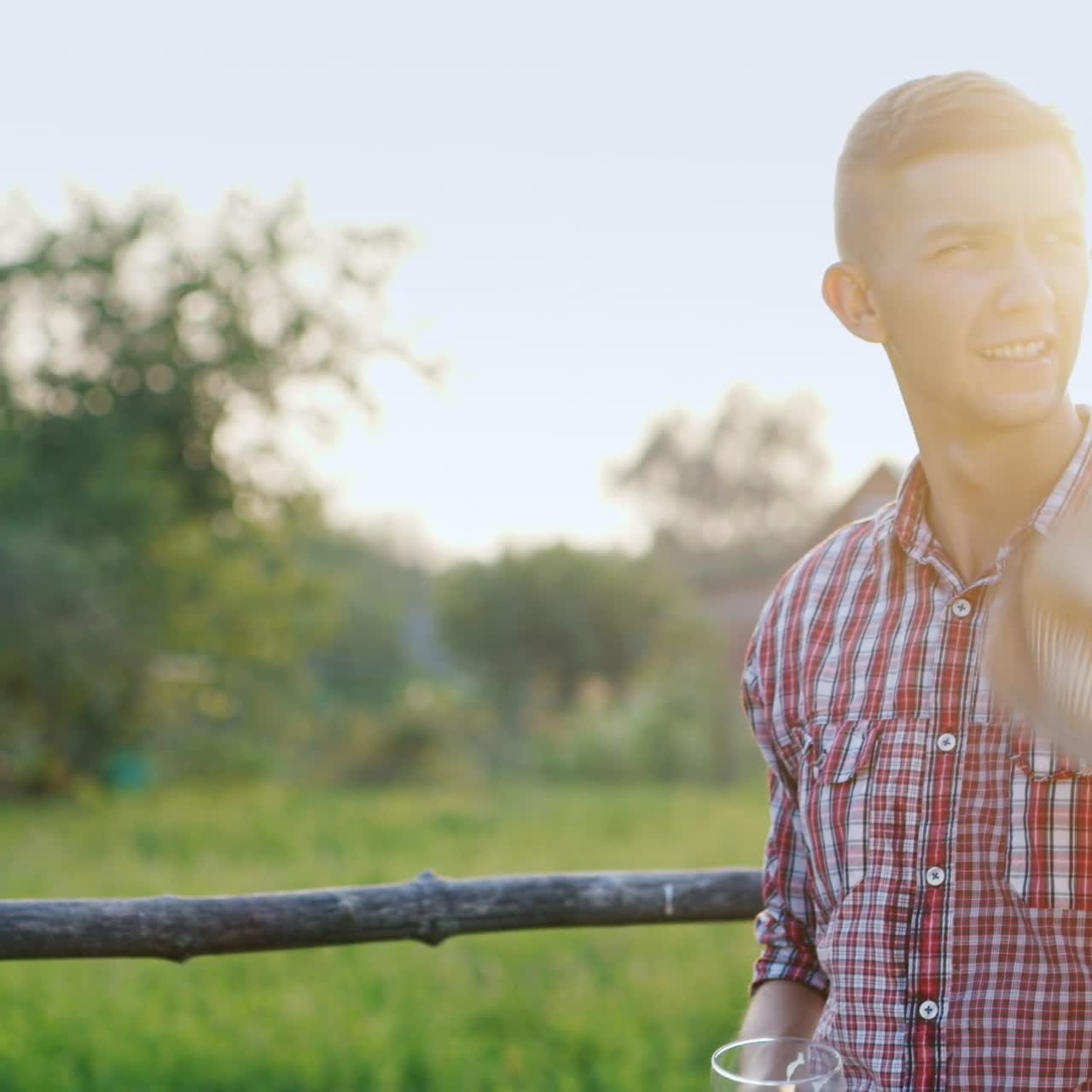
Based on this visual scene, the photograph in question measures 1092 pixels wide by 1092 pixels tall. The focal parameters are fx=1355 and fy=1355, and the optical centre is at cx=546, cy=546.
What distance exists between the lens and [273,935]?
2.22 metres

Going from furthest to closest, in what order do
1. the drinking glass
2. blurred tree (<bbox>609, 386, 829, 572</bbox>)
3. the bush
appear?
blurred tree (<bbox>609, 386, 829, 572</bbox>)
the bush
the drinking glass

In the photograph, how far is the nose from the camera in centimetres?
131

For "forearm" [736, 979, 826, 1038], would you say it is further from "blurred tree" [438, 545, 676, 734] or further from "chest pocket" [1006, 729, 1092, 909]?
"blurred tree" [438, 545, 676, 734]

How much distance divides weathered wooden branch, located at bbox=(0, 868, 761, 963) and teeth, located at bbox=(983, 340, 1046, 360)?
1.41 m

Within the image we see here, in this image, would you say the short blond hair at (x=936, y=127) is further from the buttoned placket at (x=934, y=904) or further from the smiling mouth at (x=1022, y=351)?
the buttoned placket at (x=934, y=904)

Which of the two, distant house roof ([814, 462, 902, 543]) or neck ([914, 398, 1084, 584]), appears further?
distant house roof ([814, 462, 902, 543])

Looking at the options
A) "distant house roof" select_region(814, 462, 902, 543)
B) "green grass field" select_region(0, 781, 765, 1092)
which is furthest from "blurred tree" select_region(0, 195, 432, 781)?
"distant house roof" select_region(814, 462, 902, 543)

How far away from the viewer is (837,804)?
1.51m

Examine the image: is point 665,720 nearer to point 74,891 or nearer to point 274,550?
point 274,550

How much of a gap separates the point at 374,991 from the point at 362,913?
14.5 feet

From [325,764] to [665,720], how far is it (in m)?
4.79

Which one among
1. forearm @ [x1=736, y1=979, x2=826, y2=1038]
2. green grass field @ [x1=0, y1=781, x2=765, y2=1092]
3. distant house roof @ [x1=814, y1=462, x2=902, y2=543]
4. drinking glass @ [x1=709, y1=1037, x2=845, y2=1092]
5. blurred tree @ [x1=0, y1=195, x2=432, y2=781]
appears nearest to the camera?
drinking glass @ [x1=709, y1=1037, x2=845, y2=1092]

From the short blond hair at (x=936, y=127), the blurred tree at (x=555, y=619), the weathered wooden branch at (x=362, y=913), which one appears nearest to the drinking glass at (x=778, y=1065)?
the short blond hair at (x=936, y=127)

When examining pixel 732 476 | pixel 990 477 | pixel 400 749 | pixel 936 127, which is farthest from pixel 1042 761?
pixel 732 476
